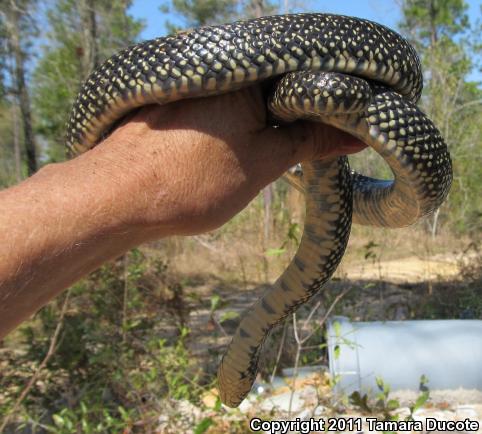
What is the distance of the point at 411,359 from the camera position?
194 inches

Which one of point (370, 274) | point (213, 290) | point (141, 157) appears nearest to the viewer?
point (141, 157)

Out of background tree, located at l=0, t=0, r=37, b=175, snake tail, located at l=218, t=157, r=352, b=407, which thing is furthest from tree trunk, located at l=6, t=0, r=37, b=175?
snake tail, located at l=218, t=157, r=352, b=407

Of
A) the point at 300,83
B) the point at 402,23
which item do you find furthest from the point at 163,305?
the point at 402,23

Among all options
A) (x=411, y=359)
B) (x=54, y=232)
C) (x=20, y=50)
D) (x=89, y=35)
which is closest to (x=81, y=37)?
(x=89, y=35)

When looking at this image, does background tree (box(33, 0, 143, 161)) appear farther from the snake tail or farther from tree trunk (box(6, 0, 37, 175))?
the snake tail

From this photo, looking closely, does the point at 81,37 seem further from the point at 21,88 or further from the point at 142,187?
the point at 142,187

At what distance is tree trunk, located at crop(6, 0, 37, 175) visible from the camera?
1380 centimetres

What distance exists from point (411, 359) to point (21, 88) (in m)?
14.8

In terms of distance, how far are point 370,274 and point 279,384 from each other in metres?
6.39

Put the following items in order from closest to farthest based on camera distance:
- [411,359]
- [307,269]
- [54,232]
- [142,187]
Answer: [54,232], [142,187], [307,269], [411,359]

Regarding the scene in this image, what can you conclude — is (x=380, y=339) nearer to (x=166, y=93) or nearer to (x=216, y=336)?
(x=216, y=336)

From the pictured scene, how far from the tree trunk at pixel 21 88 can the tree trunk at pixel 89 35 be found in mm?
2833

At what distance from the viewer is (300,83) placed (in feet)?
6.84

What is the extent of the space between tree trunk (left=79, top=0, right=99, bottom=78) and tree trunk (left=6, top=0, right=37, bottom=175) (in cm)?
283
